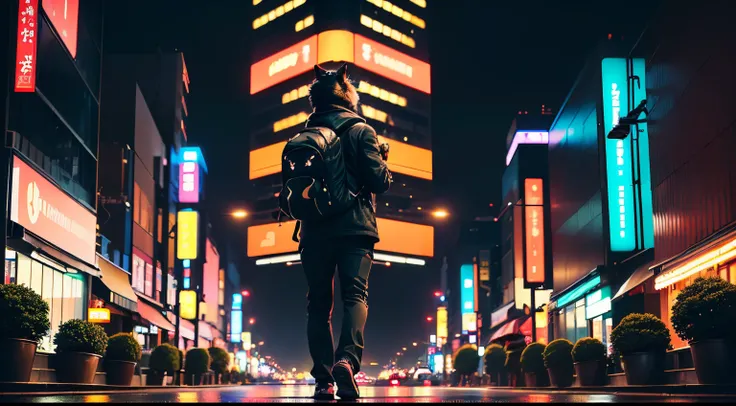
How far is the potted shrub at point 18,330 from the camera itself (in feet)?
46.6

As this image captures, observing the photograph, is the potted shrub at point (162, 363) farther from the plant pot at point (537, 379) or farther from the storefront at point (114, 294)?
the plant pot at point (537, 379)

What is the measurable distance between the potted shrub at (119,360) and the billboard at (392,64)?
7390cm

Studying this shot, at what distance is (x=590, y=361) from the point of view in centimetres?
2317

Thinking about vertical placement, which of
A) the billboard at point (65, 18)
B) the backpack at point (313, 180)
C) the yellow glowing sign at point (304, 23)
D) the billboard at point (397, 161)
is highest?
the yellow glowing sign at point (304, 23)

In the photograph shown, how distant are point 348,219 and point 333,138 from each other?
24.7 inches

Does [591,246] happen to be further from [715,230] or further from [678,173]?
[715,230]

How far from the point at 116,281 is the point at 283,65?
2566 inches

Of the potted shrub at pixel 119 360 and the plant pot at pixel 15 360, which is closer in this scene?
the plant pot at pixel 15 360

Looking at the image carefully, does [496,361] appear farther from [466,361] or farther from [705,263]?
[705,263]

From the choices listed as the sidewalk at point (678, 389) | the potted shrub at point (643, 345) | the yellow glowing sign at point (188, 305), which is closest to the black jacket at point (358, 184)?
the sidewalk at point (678, 389)

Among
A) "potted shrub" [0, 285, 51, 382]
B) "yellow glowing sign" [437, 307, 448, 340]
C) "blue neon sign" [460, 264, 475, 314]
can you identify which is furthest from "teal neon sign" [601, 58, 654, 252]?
"yellow glowing sign" [437, 307, 448, 340]

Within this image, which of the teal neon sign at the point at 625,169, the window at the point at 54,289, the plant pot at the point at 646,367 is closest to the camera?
the plant pot at the point at 646,367

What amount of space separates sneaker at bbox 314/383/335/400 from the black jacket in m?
1.08

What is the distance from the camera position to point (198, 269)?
85875mm
